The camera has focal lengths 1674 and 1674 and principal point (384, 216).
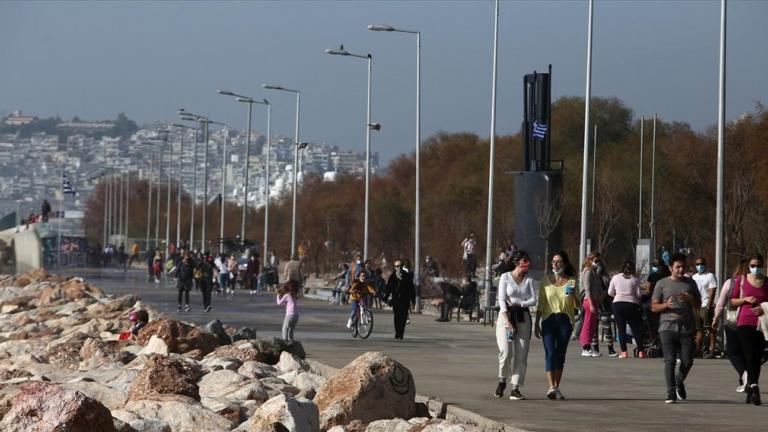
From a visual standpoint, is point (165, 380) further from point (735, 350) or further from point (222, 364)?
point (735, 350)

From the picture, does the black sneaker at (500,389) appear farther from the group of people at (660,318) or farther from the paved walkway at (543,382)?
the paved walkway at (543,382)

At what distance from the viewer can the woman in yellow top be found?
18938 millimetres

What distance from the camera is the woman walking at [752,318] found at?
61.7ft

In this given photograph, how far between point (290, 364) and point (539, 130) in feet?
74.1

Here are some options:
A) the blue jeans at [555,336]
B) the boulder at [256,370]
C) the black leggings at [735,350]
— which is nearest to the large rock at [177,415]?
the blue jeans at [555,336]

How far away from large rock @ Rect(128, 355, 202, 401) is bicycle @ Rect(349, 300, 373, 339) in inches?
479

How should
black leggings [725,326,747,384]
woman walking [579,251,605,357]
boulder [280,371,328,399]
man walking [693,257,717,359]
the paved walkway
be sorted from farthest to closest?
woman walking [579,251,605,357] → man walking [693,257,717,359] → boulder [280,371,328,399] → black leggings [725,326,747,384] → the paved walkway

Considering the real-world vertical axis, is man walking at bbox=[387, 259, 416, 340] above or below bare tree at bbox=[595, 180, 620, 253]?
below

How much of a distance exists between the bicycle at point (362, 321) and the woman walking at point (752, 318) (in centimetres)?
1422

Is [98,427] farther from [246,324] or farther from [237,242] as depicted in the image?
[237,242]

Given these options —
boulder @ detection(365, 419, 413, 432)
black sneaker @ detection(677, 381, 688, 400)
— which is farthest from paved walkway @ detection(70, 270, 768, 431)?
boulder @ detection(365, 419, 413, 432)

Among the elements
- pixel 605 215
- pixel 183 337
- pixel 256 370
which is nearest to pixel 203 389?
pixel 256 370

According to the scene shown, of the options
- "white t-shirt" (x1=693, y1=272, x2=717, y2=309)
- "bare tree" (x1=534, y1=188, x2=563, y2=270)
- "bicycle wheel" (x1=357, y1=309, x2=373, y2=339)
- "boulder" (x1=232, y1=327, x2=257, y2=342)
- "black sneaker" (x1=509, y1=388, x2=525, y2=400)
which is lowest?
"black sneaker" (x1=509, y1=388, x2=525, y2=400)

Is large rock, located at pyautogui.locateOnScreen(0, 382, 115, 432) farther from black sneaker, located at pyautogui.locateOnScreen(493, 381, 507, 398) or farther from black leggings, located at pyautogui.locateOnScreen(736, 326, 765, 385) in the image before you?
black leggings, located at pyautogui.locateOnScreen(736, 326, 765, 385)
